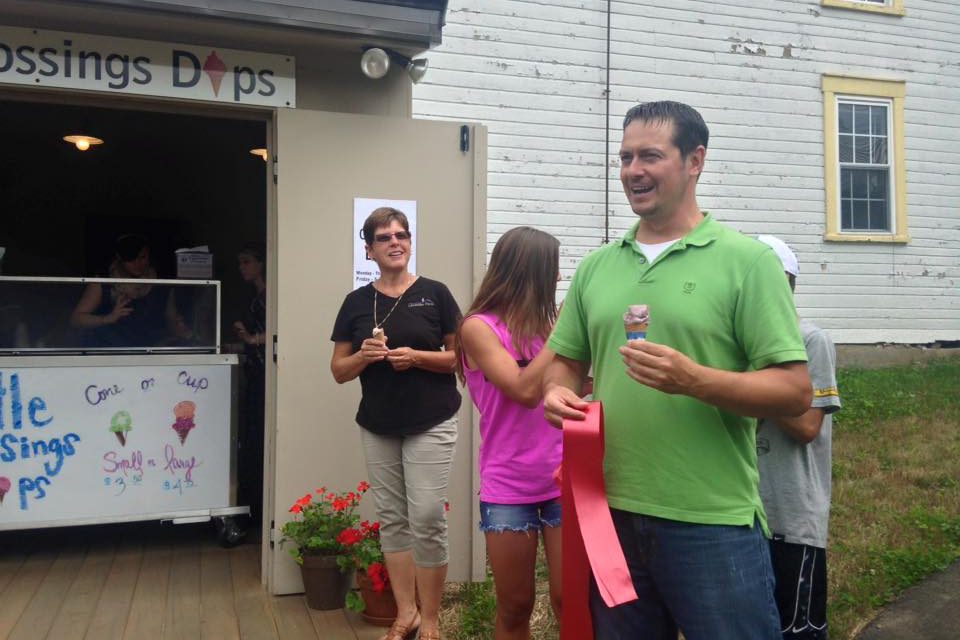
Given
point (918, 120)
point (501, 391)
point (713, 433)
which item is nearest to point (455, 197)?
point (501, 391)

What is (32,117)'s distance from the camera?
8.12 meters

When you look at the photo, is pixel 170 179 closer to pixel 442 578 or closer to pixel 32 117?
pixel 32 117

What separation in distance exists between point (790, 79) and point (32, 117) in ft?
28.0

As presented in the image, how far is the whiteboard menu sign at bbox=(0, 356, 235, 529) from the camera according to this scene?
5.20 metres

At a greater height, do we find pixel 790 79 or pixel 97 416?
pixel 790 79

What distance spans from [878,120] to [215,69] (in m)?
9.73

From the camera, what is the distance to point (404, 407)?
393 centimetres

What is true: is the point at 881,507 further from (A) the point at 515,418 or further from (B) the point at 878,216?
(B) the point at 878,216

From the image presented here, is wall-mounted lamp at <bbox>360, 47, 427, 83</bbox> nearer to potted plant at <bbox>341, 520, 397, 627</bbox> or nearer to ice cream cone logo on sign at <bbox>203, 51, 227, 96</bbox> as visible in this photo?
ice cream cone logo on sign at <bbox>203, 51, 227, 96</bbox>

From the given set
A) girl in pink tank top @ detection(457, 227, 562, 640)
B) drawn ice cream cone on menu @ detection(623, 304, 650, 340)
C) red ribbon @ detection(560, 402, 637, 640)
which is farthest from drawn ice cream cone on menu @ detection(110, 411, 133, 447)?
drawn ice cream cone on menu @ detection(623, 304, 650, 340)

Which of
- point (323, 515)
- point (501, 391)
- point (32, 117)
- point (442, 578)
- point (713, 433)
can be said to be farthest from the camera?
point (32, 117)

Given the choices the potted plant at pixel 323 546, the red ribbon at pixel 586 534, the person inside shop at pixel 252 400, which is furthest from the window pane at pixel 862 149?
the red ribbon at pixel 586 534

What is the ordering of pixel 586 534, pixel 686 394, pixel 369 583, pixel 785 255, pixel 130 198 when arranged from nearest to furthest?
1. pixel 686 394
2. pixel 586 534
3. pixel 785 255
4. pixel 369 583
5. pixel 130 198

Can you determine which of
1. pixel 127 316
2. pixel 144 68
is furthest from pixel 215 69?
pixel 127 316
